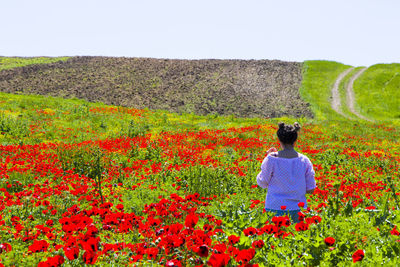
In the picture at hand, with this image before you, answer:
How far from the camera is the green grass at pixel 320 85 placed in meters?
35.0

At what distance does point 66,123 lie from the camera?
65.2ft

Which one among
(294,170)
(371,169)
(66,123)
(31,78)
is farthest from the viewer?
(31,78)

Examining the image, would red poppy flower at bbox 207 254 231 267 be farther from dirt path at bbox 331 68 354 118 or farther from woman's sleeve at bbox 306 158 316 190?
dirt path at bbox 331 68 354 118

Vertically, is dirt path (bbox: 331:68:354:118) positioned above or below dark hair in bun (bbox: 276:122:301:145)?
above

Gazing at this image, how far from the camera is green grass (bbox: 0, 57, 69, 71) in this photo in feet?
162

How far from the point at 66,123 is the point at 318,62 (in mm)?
50409

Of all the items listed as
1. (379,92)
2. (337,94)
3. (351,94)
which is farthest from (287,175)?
(379,92)

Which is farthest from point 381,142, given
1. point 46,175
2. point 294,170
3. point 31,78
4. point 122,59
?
point 122,59

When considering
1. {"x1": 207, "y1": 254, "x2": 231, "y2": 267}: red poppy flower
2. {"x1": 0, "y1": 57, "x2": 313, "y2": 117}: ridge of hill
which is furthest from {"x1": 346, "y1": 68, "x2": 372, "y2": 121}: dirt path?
{"x1": 207, "y1": 254, "x2": 231, "y2": 267}: red poppy flower

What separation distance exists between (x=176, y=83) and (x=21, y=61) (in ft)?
97.0

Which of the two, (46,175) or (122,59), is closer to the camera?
(46,175)

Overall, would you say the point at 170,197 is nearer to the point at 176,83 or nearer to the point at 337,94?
the point at 176,83

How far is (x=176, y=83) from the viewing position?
43.4 meters

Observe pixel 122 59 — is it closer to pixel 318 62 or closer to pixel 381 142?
pixel 318 62
